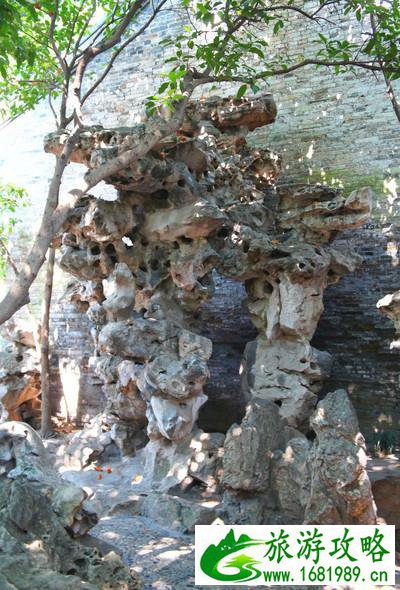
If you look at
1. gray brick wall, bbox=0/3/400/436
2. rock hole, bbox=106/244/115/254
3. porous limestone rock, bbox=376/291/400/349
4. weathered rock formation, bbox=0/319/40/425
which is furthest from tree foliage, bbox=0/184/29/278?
porous limestone rock, bbox=376/291/400/349

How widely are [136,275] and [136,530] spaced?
126 inches

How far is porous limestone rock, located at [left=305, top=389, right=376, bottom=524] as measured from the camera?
14.6 ft

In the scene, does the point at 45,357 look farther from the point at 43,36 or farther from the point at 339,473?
the point at 339,473

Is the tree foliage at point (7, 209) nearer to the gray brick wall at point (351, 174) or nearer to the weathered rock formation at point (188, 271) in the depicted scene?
the gray brick wall at point (351, 174)

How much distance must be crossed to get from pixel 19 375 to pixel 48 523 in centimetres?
633

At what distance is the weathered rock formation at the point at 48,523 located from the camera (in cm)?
344

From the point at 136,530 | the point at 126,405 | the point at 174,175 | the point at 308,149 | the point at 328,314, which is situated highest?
the point at 308,149

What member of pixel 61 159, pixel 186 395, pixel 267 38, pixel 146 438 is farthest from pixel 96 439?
pixel 267 38

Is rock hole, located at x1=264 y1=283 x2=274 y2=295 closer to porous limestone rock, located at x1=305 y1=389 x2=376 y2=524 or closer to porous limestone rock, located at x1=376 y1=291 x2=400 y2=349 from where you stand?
porous limestone rock, located at x1=376 y1=291 x2=400 y2=349

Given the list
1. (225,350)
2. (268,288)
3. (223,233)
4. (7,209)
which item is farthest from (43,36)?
(225,350)

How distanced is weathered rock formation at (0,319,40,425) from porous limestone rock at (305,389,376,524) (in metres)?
6.24

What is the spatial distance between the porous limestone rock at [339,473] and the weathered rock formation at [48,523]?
5.51 feet

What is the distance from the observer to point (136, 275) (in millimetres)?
7414

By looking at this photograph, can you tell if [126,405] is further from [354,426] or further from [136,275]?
[354,426]
